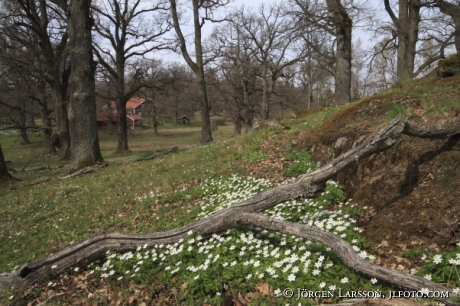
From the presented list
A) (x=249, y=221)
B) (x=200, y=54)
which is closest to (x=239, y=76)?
(x=200, y=54)

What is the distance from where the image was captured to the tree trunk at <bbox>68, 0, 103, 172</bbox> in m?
13.8

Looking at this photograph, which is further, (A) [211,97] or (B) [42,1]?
(A) [211,97]

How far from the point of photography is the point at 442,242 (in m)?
3.45

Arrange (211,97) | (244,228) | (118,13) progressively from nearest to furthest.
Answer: (244,228) < (118,13) < (211,97)

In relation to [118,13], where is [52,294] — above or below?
below

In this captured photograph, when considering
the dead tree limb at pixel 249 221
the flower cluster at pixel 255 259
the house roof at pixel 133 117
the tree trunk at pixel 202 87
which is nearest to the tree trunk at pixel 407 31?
the tree trunk at pixel 202 87

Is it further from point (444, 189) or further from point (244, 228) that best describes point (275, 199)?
point (444, 189)

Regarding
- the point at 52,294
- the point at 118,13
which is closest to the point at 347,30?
the point at 52,294

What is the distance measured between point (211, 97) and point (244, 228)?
37.8 m

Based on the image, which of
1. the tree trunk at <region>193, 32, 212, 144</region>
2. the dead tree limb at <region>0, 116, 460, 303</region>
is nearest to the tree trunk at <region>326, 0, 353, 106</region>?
the tree trunk at <region>193, 32, 212, 144</region>

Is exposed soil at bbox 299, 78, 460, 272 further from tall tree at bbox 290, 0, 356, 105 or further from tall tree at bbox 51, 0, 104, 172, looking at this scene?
tall tree at bbox 51, 0, 104, 172

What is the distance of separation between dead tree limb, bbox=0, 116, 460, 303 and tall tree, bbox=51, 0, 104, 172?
10.2 m

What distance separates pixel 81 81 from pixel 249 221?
1232cm

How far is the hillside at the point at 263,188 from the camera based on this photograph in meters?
3.92
